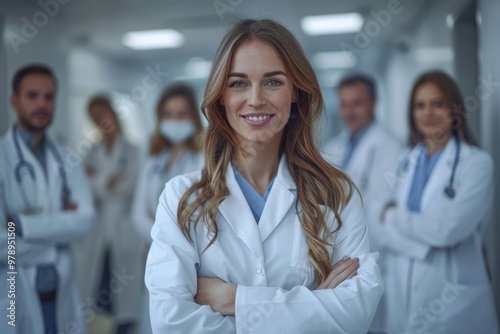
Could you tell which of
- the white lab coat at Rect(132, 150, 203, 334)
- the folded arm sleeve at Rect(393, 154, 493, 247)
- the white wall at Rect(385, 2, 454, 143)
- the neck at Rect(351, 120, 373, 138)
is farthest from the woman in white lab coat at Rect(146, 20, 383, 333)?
the neck at Rect(351, 120, 373, 138)

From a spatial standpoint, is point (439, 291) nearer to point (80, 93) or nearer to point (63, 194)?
point (63, 194)

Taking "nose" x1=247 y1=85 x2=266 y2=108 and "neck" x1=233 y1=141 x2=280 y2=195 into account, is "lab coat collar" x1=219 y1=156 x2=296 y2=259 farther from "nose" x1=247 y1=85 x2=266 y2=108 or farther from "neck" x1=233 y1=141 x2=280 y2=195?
"nose" x1=247 y1=85 x2=266 y2=108

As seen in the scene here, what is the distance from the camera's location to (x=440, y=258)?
2258 mm

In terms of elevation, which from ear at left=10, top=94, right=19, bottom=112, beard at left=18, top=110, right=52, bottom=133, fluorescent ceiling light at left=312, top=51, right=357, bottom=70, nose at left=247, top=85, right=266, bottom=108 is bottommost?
nose at left=247, top=85, right=266, bottom=108

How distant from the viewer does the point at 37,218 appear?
7.30ft

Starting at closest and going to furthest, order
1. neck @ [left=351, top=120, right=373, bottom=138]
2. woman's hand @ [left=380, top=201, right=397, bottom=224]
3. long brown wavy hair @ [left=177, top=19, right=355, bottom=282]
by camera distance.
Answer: long brown wavy hair @ [left=177, top=19, right=355, bottom=282] < woman's hand @ [left=380, top=201, right=397, bottom=224] < neck @ [left=351, top=120, right=373, bottom=138]

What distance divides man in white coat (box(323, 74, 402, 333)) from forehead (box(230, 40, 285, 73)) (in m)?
1.34

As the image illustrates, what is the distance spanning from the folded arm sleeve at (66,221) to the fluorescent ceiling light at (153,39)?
110 cm

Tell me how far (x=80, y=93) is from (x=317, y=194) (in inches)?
92.6

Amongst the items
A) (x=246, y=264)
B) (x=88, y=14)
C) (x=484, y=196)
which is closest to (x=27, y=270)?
(x=246, y=264)

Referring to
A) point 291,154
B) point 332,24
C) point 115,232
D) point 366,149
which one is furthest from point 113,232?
point 291,154

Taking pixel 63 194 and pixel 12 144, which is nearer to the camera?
pixel 12 144

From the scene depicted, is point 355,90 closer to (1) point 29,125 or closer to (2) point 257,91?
(1) point 29,125

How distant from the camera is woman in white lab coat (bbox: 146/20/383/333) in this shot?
1202 mm
